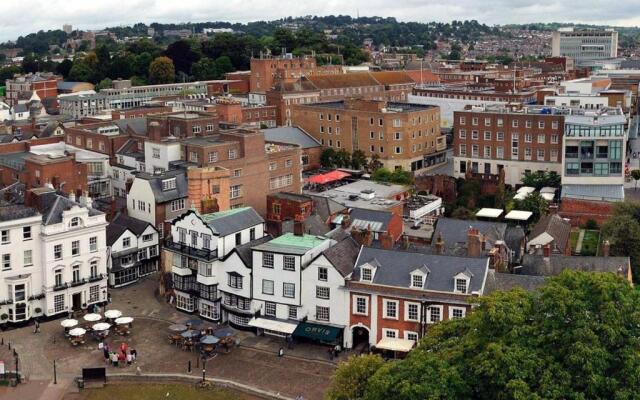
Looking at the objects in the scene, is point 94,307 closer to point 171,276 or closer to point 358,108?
point 171,276

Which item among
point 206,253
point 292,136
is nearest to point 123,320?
point 206,253

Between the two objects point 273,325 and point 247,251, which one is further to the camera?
point 247,251

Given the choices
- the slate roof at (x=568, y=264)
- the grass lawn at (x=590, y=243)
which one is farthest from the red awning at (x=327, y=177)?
the slate roof at (x=568, y=264)

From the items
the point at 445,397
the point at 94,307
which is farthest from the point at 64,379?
the point at 445,397

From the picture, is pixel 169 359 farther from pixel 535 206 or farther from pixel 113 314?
pixel 535 206

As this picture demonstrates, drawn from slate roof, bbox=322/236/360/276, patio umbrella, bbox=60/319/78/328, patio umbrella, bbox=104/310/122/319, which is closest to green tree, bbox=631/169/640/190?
slate roof, bbox=322/236/360/276

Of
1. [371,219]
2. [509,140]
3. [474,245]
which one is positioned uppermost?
[509,140]

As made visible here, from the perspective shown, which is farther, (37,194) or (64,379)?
(37,194)

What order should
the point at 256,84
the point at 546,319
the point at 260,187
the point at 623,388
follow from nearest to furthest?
the point at 623,388 < the point at 546,319 < the point at 260,187 < the point at 256,84
